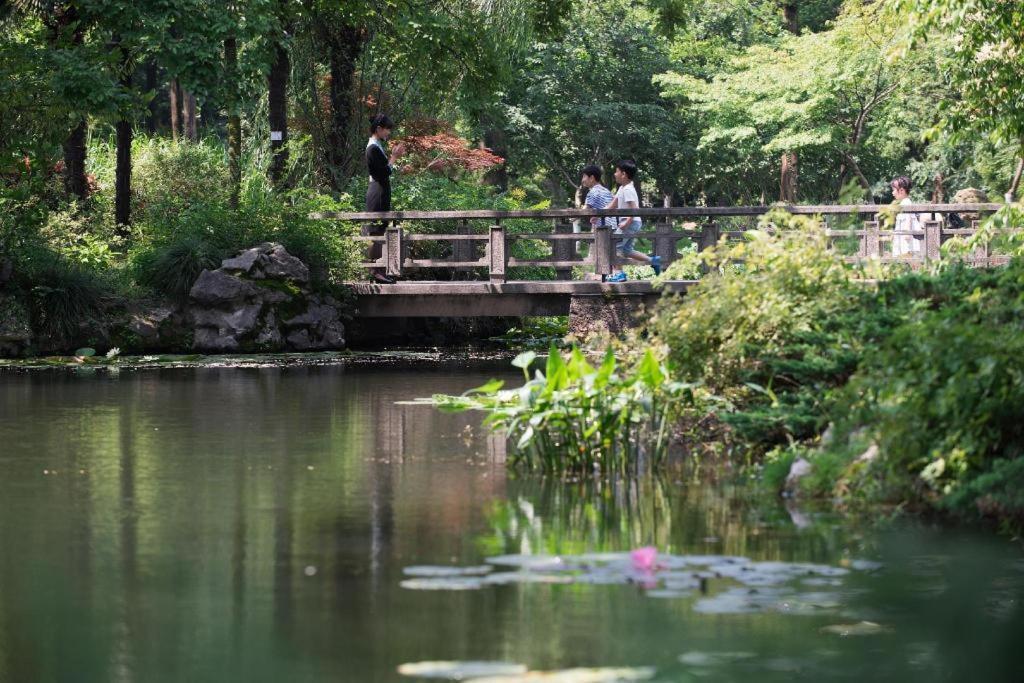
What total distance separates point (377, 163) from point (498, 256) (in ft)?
7.18

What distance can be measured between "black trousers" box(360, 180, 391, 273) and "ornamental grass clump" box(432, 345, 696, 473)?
44.5 ft

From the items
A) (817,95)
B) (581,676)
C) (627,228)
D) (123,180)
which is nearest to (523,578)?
(581,676)

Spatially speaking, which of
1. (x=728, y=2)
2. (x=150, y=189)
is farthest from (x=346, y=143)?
(x=728, y=2)

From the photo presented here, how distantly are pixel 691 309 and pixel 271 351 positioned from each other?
12113mm

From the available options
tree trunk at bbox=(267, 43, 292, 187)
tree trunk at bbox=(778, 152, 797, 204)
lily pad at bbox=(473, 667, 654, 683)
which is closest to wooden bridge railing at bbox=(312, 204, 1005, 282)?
tree trunk at bbox=(267, 43, 292, 187)

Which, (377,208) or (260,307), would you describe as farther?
(377,208)

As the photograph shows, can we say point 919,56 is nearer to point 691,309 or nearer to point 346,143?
point 346,143

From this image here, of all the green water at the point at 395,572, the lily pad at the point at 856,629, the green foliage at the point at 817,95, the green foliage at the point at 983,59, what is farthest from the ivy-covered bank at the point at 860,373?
the green foliage at the point at 817,95

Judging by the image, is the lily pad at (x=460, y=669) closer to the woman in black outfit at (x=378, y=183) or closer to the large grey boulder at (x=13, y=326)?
the large grey boulder at (x=13, y=326)

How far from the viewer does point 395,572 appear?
7719 millimetres

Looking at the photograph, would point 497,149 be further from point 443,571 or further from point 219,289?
point 443,571

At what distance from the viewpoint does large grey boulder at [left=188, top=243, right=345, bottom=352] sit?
23.5 m

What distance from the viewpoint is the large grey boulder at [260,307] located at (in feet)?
77.2

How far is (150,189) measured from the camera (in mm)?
29484
